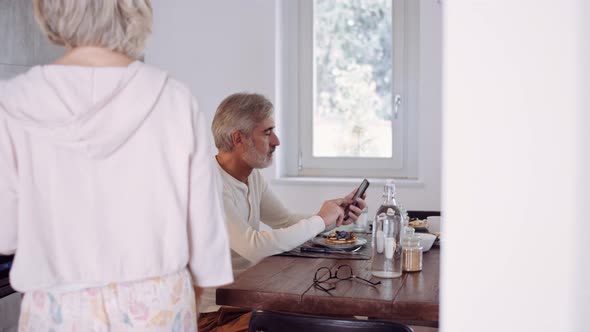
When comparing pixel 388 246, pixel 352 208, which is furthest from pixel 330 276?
pixel 352 208

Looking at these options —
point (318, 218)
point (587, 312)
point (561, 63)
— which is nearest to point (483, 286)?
point (587, 312)

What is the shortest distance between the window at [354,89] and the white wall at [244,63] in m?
0.20

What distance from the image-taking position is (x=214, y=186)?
4.27 feet

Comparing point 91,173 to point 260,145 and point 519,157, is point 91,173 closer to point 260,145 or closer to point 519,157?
point 519,157

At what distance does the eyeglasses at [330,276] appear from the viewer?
1662mm

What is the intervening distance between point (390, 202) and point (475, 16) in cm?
100

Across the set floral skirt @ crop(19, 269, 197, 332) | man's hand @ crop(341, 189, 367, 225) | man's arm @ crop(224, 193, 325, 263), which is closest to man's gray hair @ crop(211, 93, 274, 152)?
man's arm @ crop(224, 193, 325, 263)

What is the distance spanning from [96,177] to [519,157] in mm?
731

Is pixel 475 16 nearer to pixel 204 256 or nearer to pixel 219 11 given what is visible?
pixel 204 256

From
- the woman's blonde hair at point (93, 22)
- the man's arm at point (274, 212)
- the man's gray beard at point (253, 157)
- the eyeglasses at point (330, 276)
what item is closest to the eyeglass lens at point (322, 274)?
the eyeglasses at point (330, 276)

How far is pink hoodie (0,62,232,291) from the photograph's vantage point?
46.3 inches

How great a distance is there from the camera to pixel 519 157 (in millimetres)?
812

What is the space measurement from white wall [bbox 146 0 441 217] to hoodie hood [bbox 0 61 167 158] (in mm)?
Answer: 2493

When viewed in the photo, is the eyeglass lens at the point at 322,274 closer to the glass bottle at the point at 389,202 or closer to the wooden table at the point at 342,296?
the wooden table at the point at 342,296
